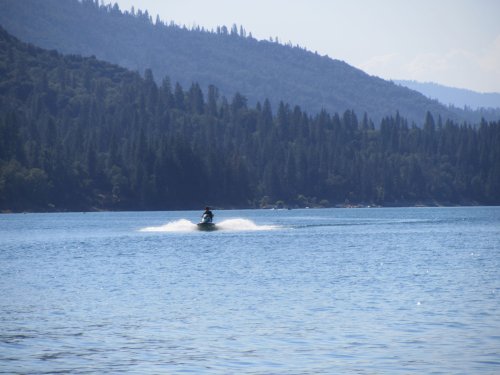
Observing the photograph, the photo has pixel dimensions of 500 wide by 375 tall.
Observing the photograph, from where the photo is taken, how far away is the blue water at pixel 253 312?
32656mm

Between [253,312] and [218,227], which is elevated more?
[218,227]

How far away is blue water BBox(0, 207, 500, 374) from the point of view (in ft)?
107

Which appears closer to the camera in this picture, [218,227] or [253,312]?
[253,312]

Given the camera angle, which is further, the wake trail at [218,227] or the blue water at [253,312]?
the wake trail at [218,227]

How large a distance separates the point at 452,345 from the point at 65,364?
1404cm

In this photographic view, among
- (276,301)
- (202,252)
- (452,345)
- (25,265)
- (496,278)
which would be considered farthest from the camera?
(202,252)

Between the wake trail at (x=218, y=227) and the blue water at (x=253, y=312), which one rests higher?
the wake trail at (x=218, y=227)

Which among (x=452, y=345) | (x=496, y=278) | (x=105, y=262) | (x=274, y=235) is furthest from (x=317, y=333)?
(x=274, y=235)

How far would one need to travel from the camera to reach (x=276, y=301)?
47875 mm

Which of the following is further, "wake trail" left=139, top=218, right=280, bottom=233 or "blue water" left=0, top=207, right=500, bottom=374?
"wake trail" left=139, top=218, right=280, bottom=233

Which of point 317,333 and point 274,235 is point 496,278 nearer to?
point 317,333

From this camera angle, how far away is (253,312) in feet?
144

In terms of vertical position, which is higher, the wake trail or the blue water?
the wake trail

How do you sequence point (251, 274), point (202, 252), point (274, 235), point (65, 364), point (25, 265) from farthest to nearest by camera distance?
point (274, 235), point (202, 252), point (25, 265), point (251, 274), point (65, 364)
